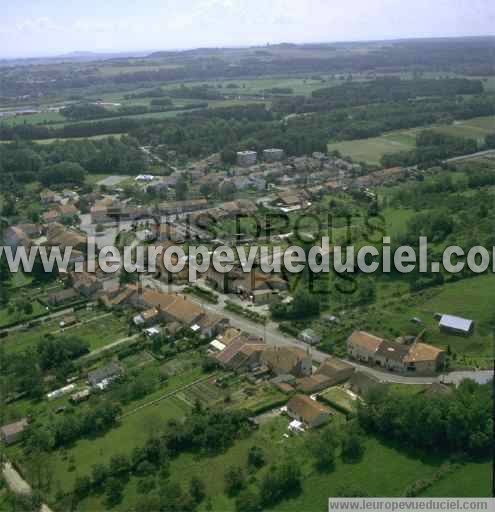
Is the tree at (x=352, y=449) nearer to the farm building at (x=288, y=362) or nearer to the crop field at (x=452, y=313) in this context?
the farm building at (x=288, y=362)

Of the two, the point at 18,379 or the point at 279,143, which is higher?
the point at 279,143

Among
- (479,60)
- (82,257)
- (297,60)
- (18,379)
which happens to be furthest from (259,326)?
(297,60)

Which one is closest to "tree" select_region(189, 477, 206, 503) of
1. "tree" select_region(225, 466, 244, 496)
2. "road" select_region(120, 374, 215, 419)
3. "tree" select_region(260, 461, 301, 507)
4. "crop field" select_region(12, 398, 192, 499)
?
"tree" select_region(225, 466, 244, 496)

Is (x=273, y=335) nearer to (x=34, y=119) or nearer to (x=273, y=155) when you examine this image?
(x=273, y=155)

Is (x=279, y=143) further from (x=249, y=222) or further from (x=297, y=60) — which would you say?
(x=297, y=60)

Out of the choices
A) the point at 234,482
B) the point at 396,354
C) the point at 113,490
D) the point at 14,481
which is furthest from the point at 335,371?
the point at 14,481
